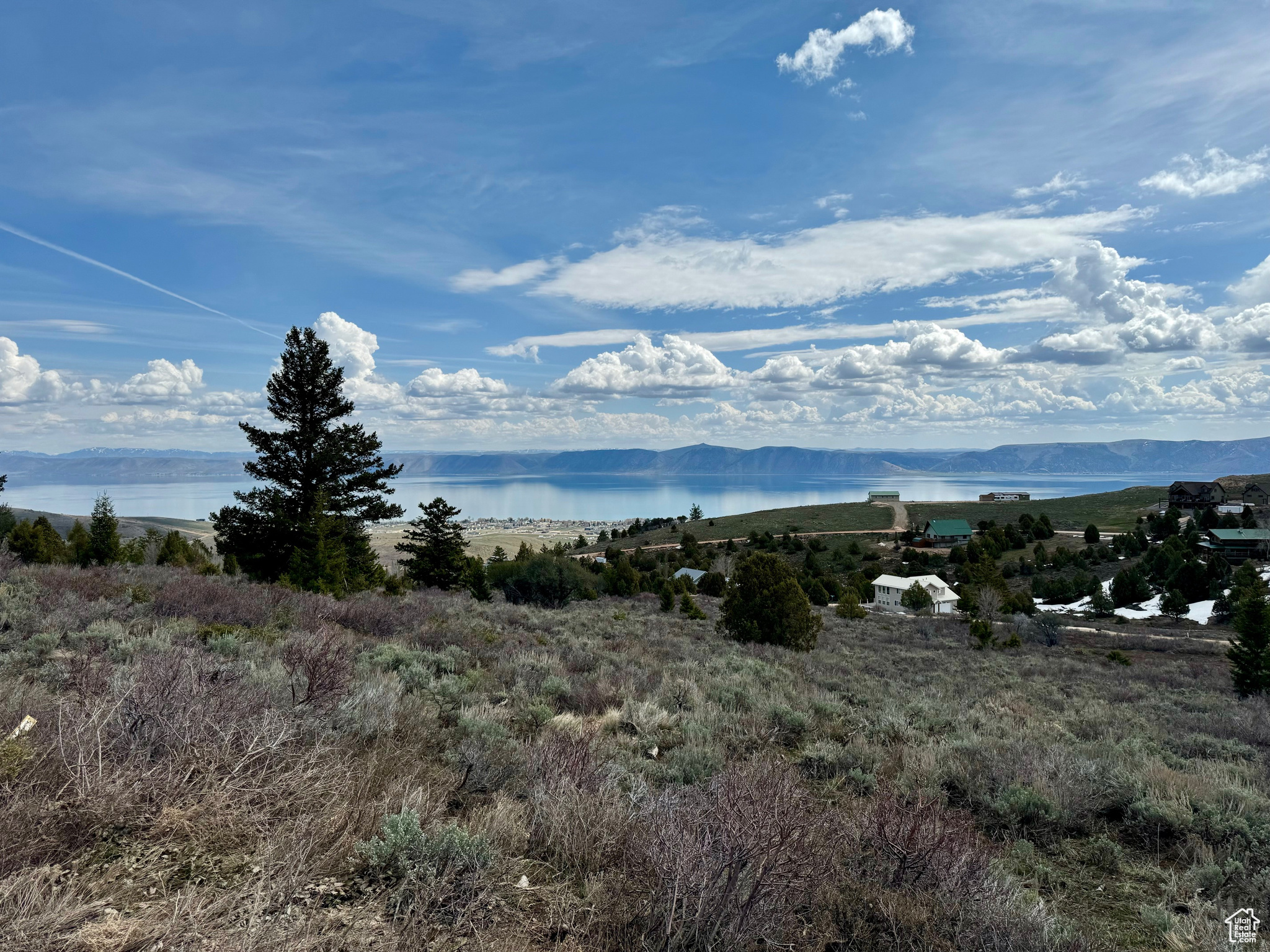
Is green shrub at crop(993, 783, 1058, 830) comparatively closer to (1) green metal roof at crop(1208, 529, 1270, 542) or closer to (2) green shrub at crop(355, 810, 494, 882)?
(2) green shrub at crop(355, 810, 494, 882)

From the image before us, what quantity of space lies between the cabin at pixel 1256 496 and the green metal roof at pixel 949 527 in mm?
34279

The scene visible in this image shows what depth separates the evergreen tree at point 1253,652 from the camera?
17.1 meters

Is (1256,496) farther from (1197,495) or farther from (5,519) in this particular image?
(5,519)

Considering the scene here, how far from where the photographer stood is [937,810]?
12.6 feet

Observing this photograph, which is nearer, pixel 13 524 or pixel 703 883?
pixel 703 883

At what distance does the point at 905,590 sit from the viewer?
49.8 meters

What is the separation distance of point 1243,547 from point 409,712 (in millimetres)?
77633

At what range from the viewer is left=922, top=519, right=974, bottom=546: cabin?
7531cm

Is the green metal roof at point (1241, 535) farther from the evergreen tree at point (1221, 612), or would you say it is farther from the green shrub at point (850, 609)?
the green shrub at point (850, 609)

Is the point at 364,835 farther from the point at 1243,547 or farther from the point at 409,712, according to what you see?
the point at 1243,547

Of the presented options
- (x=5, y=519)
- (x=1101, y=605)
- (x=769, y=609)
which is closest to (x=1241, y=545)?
(x=1101, y=605)

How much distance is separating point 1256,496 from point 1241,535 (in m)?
35.5

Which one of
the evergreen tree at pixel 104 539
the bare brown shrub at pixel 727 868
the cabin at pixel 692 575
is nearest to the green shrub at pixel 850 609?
the cabin at pixel 692 575

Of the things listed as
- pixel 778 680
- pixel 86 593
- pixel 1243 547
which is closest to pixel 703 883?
pixel 778 680
